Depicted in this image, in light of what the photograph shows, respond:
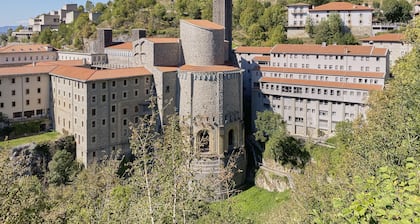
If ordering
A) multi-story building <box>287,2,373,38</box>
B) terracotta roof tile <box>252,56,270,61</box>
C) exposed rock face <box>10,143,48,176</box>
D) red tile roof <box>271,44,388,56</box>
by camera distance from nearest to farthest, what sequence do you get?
exposed rock face <box>10,143,48,176</box>
red tile roof <box>271,44,388,56</box>
terracotta roof tile <box>252,56,270,61</box>
multi-story building <box>287,2,373,38</box>

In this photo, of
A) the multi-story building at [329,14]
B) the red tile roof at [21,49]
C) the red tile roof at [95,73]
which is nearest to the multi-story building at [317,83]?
the red tile roof at [95,73]

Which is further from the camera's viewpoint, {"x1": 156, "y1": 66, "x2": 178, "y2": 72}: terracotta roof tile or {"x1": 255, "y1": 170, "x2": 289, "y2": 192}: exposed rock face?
{"x1": 156, "y1": 66, "x2": 178, "y2": 72}: terracotta roof tile

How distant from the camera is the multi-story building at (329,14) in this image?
57.1 m

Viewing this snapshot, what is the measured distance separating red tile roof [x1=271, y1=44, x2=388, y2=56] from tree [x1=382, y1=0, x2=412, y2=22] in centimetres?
2168

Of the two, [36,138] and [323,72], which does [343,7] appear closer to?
[323,72]

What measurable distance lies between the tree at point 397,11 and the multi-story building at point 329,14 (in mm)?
3299

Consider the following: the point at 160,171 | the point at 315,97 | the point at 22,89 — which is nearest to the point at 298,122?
the point at 315,97

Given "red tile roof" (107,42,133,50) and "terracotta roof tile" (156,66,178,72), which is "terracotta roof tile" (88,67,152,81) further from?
"red tile roof" (107,42,133,50)

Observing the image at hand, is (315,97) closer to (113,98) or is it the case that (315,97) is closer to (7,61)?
(113,98)

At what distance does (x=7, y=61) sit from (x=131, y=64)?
18415 millimetres

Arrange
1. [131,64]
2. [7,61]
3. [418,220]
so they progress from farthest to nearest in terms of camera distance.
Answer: [7,61], [131,64], [418,220]

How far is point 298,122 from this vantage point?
132 ft

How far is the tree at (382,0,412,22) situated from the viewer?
191ft

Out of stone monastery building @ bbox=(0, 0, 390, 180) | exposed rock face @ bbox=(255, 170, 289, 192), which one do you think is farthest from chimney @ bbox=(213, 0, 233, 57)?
exposed rock face @ bbox=(255, 170, 289, 192)
